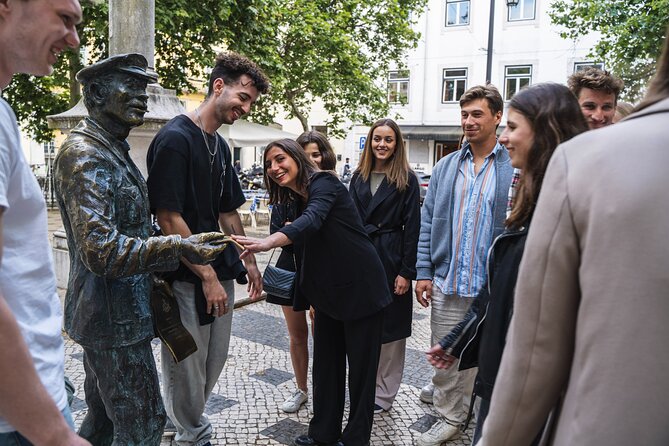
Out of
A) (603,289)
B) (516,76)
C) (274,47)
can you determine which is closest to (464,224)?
(603,289)

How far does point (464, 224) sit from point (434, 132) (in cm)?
2495

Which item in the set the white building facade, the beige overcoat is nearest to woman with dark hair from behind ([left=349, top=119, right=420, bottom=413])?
the beige overcoat

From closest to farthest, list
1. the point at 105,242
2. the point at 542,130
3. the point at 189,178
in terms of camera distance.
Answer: the point at 105,242
the point at 542,130
the point at 189,178

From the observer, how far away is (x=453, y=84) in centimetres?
2731

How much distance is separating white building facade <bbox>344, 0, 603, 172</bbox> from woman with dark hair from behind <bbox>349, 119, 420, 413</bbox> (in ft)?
72.0

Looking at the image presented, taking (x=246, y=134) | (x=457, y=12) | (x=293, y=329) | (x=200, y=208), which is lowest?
(x=293, y=329)

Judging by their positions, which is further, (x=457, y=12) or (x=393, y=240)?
(x=457, y=12)

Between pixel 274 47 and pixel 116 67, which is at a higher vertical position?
pixel 274 47

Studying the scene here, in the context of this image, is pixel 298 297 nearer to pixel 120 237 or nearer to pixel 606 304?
pixel 120 237

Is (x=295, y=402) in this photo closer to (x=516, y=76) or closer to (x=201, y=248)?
(x=201, y=248)

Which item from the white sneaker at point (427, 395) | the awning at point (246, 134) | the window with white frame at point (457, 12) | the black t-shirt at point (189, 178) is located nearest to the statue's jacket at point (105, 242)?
the black t-shirt at point (189, 178)

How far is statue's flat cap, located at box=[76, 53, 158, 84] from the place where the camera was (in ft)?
7.10

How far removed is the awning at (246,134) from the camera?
607 inches

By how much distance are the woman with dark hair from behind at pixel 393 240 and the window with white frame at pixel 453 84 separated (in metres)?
24.2
